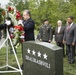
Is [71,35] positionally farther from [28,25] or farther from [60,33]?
[28,25]

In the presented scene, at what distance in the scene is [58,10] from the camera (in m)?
23.1

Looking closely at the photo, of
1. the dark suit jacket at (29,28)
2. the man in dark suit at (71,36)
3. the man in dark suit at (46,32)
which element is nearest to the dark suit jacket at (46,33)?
the man in dark suit at (46,32)

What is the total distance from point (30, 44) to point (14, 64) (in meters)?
3.94

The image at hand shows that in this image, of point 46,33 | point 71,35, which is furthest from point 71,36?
point 46,33

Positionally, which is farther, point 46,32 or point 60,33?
point 46,32

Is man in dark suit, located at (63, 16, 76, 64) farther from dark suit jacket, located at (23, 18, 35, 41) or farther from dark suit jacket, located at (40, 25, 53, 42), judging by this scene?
dark suit jacket, located at (23, 18, 35, 41)

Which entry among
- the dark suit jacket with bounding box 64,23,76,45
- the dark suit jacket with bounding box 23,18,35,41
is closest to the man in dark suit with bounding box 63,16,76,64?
the dark suit jacket with bounding box 64,23,76,45

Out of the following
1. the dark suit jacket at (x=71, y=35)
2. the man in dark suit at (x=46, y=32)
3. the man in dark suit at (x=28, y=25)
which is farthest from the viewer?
the man in dark suit at (x=46, y=32)

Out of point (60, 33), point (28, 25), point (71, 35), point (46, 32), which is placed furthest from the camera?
point (46, 32)

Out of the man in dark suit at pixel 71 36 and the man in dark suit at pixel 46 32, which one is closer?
the man in dark suit at pixel 71 36

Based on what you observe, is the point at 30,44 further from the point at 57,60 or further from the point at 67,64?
the point at 67,64

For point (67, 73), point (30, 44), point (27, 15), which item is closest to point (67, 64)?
point (67, 73)

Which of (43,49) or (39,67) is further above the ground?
(43,49)

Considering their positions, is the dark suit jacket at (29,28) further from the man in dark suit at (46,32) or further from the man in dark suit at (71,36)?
the man in dark suit at (46,32)
